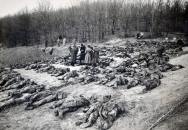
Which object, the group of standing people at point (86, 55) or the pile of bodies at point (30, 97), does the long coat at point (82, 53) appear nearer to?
the group of standing people at point (86, 55)

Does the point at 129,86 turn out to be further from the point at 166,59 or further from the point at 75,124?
the point at 166,59

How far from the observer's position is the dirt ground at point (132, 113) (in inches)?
280

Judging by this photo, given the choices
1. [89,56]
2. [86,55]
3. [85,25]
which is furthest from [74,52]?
[85,25]

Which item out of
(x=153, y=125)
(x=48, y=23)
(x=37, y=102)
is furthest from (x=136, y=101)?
(x=48, y=23)

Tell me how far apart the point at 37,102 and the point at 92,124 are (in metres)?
3.42

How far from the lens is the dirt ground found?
7121mm

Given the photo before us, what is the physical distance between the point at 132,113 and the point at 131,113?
0.13 ft

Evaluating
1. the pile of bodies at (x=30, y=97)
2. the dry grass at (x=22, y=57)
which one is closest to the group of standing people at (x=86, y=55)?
the pile of bodies at (x=30, y=97)

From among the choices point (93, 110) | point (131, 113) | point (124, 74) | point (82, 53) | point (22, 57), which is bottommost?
point (131, 113)

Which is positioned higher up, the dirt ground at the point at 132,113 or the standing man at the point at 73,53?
the standing man at the point at 73,53

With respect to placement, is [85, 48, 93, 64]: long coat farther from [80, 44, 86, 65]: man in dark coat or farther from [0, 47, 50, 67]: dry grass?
[0, 47, 50, 67]: dry grass

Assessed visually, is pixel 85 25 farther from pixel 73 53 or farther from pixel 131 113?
pixel 131 113

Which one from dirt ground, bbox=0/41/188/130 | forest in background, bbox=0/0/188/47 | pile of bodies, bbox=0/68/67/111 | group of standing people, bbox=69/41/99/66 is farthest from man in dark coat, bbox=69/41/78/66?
forest in background, bbox=0/0/188/47

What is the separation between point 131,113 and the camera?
796 centimetres
